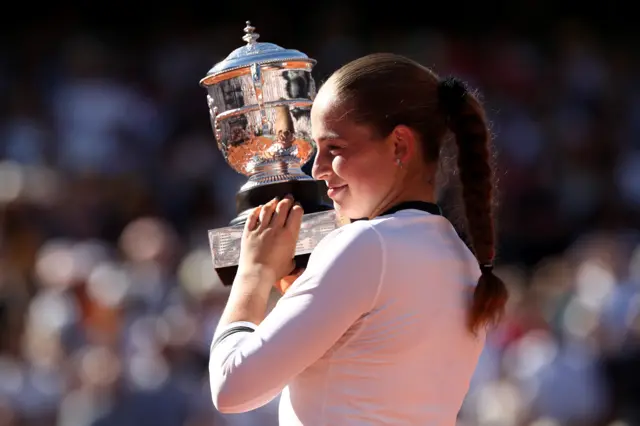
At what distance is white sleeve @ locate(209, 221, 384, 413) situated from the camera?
172cm

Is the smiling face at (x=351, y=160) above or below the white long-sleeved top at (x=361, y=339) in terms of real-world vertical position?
above

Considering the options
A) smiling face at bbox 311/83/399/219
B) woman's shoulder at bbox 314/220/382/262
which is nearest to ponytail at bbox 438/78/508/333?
smiling face at bbox 311/83/399/219

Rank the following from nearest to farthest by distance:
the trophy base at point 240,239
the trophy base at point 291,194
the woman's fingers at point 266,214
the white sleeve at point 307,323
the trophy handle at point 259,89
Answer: the white sleeve at point 307,323, the woman's fingers at point 266,214, the trophy base at point 240,239, the trophy base at point 291,194, the trophy handle at point 259,89

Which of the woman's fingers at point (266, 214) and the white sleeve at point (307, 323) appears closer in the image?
the white sleeve at point (307, 323)

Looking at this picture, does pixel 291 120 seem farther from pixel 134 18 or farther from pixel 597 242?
pixel 134 18

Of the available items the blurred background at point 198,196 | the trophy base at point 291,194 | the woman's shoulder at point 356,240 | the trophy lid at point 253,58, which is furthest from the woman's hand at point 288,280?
the blurred background at point 198,196

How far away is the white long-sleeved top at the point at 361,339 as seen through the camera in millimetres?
1729

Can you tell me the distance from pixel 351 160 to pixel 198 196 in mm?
6593

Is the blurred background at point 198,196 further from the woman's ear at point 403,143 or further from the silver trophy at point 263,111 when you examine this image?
the woman's ear at point 403,143

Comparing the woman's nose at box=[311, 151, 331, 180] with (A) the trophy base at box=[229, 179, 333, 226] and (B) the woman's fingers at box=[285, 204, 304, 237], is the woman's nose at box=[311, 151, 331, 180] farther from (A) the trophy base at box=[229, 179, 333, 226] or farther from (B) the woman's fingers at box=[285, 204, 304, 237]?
(A) the trophy base at box=[229, 179, 333, 226]

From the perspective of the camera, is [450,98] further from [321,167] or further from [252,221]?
[252,221]

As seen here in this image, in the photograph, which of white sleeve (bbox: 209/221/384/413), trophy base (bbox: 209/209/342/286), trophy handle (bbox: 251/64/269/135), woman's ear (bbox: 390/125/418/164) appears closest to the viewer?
white sleeve (bbox: 209/221/384/413)

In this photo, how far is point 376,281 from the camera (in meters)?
1.75

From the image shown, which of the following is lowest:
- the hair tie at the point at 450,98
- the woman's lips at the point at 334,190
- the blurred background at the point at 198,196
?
the blurred background at the point at 198,196
